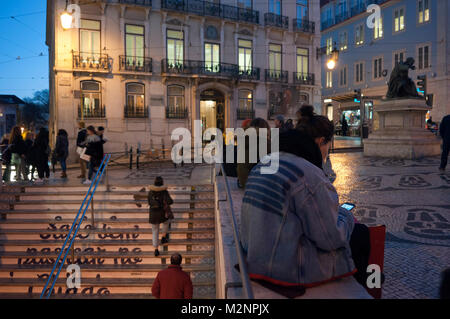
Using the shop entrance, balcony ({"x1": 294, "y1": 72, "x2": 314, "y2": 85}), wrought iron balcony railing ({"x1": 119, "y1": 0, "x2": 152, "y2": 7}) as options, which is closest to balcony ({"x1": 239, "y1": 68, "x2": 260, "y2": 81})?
the shop entrance

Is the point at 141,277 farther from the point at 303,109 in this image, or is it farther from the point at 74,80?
the point at 74,80

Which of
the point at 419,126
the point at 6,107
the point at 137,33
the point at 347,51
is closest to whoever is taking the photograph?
the point at 419,126

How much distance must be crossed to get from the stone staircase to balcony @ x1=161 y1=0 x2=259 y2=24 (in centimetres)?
1538

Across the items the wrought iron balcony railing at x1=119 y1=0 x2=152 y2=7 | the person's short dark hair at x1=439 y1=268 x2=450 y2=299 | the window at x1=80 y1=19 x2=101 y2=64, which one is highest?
the wrought iron balcony railing at x1=119 y1=0 x2=152 y2=7

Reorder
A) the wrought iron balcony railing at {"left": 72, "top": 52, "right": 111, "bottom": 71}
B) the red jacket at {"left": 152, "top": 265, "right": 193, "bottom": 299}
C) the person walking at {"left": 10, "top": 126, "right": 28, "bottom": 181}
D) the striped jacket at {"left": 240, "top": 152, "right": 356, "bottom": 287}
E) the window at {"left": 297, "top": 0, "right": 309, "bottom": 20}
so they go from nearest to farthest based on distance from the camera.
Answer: the striped jacket at {"left": 240, "top": 152, "right": 356, "bottom": 287} < the red jacket at {"left": 152, "top": 265, "right": 193, "bottom": 299} < the person walking at {"left": 10, "top": 126, "right": 28, "bottom": 181} < the wrought iron balcony railing at {"left": 72, "top": 52, "right": 111, "bottom": 71} < the window at {"left": 297, "top": 0, "right": 309, "bottom": 20}

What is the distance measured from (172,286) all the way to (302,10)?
25.1m

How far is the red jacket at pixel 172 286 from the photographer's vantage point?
405 centimetres

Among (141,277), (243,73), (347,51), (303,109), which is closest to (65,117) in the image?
(243,73)

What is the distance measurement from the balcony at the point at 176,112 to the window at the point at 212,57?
320 cm

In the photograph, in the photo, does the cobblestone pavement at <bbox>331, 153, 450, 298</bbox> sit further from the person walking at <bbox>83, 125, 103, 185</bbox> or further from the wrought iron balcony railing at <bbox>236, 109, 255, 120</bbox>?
the wrought iron balcony railing at <bbox>236, 109, 255, 120</bbox>

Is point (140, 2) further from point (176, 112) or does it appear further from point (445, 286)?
point (445, 286)

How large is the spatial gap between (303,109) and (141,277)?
17.4ft

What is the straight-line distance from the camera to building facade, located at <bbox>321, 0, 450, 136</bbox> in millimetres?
23641

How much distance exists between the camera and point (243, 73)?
22.3 meters
